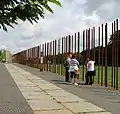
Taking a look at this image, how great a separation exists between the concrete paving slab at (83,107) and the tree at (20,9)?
737 cm

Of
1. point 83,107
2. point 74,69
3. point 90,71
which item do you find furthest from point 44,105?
point 74,69

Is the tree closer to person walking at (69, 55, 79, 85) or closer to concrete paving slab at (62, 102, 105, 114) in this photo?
concrete paving slab at (62, 102, 105, 114)

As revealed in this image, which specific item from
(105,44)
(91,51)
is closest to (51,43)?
(91,51)

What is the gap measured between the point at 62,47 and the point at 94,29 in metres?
10.2

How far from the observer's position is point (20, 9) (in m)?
2.40

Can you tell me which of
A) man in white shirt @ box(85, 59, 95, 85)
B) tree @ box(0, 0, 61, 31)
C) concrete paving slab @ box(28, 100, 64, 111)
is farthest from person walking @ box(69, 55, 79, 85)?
tree @ box(0, 0, 61, 31)

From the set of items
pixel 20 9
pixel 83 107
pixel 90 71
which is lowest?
pixel 83 107

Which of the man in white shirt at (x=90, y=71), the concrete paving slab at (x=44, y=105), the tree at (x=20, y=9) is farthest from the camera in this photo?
the man in white shirt at (x=90, y=71)

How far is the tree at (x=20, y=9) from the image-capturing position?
2.35 meters

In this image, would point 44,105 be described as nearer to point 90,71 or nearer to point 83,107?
point 83,107

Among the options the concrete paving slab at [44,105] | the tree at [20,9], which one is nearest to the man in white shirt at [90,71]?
the concrete paving slab at [44,105]

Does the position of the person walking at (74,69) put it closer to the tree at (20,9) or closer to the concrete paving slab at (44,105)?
the concrete paving slab at (44,105)

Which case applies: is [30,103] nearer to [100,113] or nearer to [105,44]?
[100,113]

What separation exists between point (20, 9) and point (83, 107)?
842 cm
